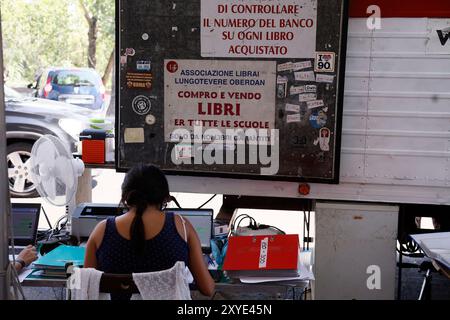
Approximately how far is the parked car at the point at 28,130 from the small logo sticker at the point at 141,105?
3900 mm

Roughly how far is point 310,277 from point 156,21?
1972 millimetres

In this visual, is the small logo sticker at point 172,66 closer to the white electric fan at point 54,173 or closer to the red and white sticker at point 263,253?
the white electric fan at point 54,173

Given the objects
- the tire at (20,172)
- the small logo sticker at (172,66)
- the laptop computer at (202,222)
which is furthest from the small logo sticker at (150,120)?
the tire at (20,172)

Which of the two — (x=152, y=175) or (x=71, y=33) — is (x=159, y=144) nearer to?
(x=152, y=175)

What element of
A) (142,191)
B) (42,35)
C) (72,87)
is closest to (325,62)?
(142,191)

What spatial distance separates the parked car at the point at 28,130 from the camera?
8.07 m

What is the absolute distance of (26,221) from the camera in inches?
151

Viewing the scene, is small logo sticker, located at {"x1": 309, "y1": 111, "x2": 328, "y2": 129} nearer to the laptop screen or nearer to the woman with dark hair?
the woman with dark hair

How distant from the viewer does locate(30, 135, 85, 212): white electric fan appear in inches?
150

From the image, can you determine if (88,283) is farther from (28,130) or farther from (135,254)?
(28,130)

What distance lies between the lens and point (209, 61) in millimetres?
4102

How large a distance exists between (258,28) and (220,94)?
497 millimetres
